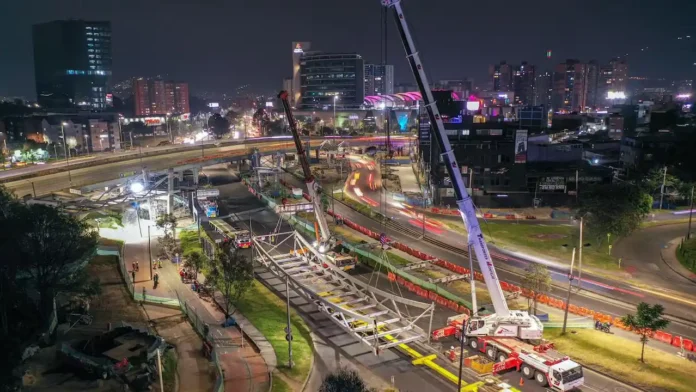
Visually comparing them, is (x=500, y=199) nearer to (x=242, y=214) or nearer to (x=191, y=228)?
(x=242, y=214)

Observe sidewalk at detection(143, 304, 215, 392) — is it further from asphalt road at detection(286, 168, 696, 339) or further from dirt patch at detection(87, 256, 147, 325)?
asphalt road at detection(286, 168, 696, 339)

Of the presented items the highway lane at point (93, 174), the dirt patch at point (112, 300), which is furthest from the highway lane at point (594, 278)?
the highway lane at point (93, 174)

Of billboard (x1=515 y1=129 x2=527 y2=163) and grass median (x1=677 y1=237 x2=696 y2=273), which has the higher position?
billboard (x1=515 y1=129 x2=527 y2=163)

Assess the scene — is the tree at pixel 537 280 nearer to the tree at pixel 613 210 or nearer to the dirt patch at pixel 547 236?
the tree at pixel 613 210

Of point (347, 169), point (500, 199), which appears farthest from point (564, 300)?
point (347, 169)

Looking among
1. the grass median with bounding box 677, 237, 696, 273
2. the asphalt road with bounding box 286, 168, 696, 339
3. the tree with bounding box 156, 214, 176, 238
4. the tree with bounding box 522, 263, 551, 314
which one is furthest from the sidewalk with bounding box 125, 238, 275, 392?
the grass median with bounding box 677, 237, 696, 273
